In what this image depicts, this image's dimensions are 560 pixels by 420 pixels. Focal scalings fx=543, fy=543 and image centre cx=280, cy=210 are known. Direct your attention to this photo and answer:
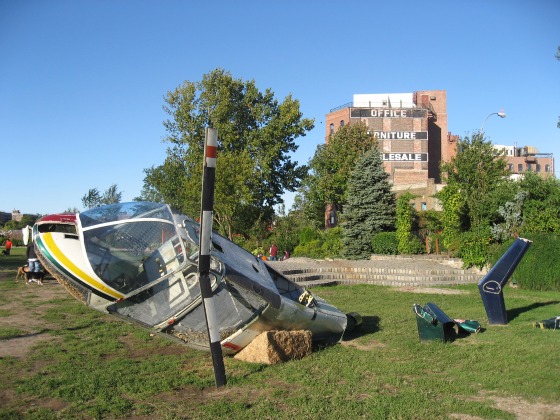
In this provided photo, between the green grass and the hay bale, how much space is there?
0.17 meters

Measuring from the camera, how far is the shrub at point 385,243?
102 ft

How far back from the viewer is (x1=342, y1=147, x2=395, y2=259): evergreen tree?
33625 millimetres

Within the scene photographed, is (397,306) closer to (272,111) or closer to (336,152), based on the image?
(336,152)

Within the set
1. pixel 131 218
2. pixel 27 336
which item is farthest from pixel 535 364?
pixel 27 336

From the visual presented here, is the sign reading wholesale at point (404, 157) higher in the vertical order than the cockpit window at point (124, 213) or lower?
higher

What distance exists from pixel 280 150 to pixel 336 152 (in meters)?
5.15

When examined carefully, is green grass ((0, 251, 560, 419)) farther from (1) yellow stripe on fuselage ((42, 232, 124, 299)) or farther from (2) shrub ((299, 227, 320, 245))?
(2) shrub ((299, 227, 320, 245))

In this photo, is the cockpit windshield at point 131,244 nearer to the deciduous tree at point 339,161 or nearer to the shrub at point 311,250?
the shrub at point 311,250

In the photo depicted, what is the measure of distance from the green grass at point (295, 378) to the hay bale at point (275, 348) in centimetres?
17

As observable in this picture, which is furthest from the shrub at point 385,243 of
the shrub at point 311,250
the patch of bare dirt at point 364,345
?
the patch of bare dirt at point 364,345

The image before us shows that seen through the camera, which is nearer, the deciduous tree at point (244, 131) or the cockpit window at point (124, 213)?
the cockpit window at point (124, 213)

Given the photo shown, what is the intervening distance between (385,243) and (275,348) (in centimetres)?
2376

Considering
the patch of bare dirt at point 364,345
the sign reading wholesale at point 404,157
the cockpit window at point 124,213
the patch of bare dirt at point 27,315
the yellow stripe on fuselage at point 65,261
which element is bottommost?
the patch of bare dirt at point 364,345

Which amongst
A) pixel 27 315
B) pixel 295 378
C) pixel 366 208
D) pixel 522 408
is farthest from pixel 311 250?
pixel 522 408
